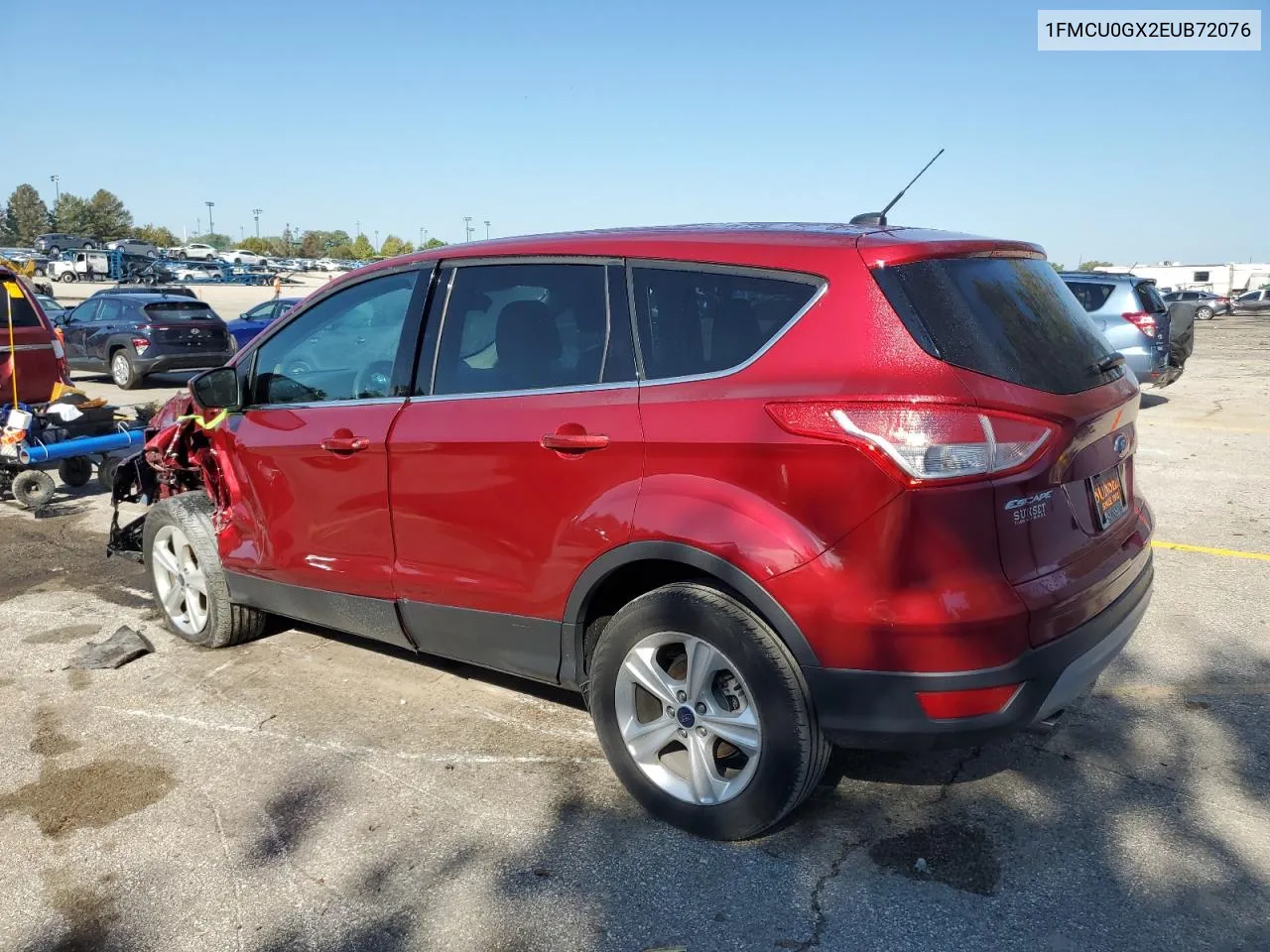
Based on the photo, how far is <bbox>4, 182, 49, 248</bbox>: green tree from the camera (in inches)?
4134

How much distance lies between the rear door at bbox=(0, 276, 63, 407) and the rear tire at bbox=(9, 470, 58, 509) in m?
1.36

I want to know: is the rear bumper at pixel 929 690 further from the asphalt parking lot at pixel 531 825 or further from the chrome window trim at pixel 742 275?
the chrome window trim at pixel 742 275

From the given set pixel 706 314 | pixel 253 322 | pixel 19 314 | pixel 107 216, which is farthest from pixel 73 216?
pixel 706 314

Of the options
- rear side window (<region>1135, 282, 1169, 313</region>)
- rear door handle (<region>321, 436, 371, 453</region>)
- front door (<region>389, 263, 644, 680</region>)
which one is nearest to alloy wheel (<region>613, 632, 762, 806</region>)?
front door (<region>389, 263, 644, 680</region>)

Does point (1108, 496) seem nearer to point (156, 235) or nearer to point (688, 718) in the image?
point (688, 718)

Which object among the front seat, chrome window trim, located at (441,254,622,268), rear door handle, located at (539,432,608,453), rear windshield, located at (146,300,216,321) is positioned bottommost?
rear door handle, located at (539,432,608,453)

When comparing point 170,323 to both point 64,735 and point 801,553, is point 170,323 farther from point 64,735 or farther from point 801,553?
point 801,553

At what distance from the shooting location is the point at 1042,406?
2.75 meters

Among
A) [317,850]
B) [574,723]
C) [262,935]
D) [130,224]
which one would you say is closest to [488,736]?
[574,723]

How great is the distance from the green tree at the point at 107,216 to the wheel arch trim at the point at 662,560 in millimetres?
115362

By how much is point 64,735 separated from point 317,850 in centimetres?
155

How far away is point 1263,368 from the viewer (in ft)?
64.8

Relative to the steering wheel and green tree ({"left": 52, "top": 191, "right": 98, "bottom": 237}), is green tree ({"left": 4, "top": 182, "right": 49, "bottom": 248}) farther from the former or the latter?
the steering wheel

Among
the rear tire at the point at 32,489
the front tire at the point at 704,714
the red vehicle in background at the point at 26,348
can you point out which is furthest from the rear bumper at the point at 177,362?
the front tire at the point at 704,714
